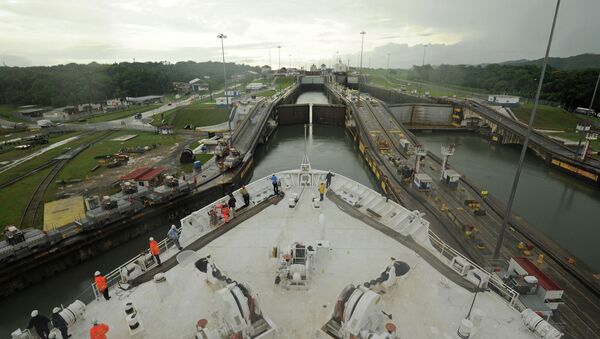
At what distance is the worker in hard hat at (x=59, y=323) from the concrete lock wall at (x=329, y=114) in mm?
58228

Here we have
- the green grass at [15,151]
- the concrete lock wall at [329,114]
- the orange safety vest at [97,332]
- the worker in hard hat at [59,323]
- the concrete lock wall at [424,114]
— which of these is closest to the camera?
the orange safety vest at [97,332]

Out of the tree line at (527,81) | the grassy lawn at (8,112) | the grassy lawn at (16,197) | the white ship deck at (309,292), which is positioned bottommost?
the grassy lawn at (16,197)

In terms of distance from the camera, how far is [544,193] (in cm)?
3084

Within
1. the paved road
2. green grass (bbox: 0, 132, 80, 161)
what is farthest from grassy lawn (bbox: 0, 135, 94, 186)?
the paved road

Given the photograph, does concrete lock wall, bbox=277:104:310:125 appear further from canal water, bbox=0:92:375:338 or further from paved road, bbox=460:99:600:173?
paved road, bbox=460:99:600:173

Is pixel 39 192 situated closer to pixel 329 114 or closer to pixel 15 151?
pixel 15 151

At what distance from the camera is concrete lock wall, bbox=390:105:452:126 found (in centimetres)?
5947

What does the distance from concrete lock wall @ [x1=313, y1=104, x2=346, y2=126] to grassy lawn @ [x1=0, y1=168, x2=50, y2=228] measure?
48.0m

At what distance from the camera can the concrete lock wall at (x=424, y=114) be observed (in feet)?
195

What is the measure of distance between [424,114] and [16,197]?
64786mm

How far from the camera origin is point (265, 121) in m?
49.8

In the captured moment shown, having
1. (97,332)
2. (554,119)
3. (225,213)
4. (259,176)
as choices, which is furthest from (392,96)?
(97,332)

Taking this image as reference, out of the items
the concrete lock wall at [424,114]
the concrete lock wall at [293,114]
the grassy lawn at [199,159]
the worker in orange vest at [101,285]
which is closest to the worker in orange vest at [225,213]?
the worker in orange vest at [101,285]

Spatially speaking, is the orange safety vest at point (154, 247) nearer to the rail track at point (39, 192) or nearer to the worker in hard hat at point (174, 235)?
the worker in hard hat at point (174, 235)
